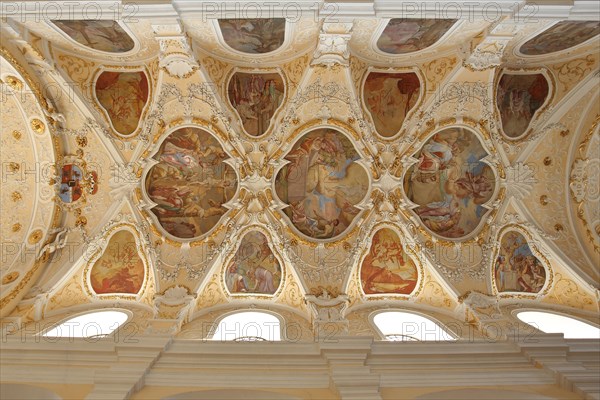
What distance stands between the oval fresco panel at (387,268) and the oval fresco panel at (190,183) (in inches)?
158

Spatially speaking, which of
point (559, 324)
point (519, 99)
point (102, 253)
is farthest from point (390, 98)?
point (102, 253)

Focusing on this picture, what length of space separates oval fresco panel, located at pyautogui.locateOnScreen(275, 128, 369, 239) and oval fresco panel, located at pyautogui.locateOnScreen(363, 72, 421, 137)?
3.65ft

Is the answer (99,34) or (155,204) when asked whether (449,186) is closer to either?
(155,204)

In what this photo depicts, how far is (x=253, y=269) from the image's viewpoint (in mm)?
11000

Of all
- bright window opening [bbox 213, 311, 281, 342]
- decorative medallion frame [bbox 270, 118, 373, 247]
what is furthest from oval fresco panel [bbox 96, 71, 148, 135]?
bright window opening [bbox 213, 311, 281, 342]

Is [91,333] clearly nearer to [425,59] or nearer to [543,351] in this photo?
[543,351]

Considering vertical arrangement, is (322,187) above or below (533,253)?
above

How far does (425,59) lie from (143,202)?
310 inches

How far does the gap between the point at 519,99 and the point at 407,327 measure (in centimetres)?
639

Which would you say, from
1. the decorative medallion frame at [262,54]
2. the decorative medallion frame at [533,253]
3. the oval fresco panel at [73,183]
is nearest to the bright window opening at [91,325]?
the oval fresco panel at [73,183]

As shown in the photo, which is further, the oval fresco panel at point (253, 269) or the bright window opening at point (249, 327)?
the oval fresco panel at point (253, 269)

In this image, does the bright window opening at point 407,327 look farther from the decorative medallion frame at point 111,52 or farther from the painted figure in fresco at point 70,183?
the decorative medallion frame at point 111,52

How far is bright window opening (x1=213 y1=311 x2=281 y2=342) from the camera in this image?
9.45 m

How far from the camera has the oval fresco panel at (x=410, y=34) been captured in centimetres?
891
